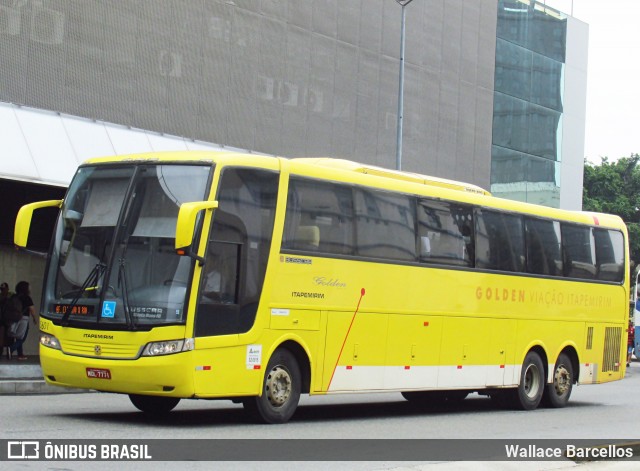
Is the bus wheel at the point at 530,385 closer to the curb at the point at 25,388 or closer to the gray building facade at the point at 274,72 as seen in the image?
the curb at the point at 25,388

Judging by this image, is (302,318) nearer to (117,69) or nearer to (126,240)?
(126,240)

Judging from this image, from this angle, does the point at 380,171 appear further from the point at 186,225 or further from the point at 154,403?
the point at 186,225

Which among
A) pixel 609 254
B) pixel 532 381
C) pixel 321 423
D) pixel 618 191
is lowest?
pixel 321 423

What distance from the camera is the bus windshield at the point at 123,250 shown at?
45.1 feet

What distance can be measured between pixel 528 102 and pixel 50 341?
1321 inches

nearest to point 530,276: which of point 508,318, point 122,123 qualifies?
point 508,318

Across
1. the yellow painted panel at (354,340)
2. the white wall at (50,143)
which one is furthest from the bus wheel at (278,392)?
the white wall at (50,143)

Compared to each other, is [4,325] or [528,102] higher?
[528,102]

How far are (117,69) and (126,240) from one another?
48.8ft

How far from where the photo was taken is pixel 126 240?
1409 cm

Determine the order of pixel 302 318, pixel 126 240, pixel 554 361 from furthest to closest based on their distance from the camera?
pixel 554 361, pixel 302 318, pixel 126 240

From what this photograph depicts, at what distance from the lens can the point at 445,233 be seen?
18.4 m

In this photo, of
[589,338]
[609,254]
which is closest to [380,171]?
[589,338]

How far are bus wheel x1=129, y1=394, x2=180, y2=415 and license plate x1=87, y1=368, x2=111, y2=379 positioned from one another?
179 cm
